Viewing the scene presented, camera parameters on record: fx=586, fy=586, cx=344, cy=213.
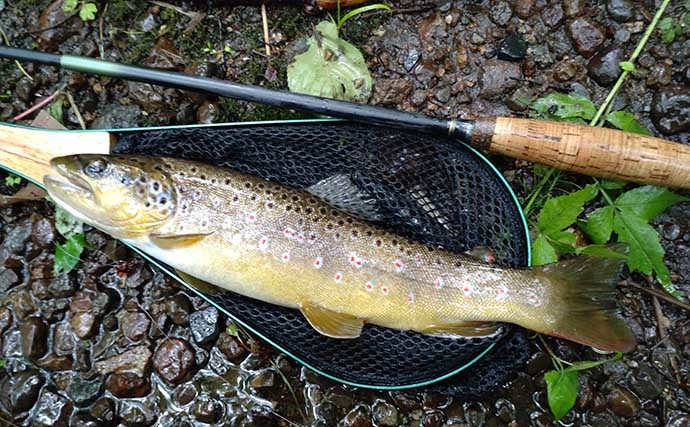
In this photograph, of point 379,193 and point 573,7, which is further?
point 573,7

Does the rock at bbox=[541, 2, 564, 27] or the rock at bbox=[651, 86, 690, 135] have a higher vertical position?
the rock at bbox=[541, 2, 564, 27]

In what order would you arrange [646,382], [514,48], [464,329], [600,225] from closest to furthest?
[464,329] → [600,225] → [646,382] → [514,48]

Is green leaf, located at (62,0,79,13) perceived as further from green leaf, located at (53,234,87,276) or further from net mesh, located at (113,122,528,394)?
green leaf, located at (53,234,87,276)

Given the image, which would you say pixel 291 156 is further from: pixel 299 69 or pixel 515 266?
pixel 515 266

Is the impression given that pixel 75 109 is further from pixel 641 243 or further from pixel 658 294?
pixel 658 294

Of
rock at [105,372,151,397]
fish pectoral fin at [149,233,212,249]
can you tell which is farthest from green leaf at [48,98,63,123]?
rock at [105,372,151,397]

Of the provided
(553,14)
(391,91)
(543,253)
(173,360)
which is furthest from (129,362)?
(553,14)

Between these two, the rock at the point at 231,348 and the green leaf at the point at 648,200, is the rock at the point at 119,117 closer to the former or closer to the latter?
the rock at the point at 231,348
